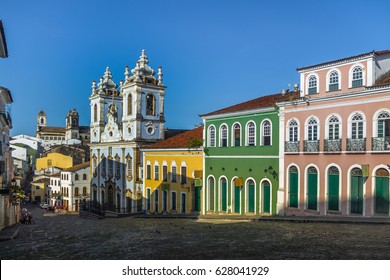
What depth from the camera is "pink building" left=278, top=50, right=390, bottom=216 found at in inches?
763

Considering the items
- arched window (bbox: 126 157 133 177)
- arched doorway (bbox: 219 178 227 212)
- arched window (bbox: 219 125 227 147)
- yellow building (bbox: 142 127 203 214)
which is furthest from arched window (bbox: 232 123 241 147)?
arched window (bbox: 126 157 133 177)

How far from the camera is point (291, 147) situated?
2320cm

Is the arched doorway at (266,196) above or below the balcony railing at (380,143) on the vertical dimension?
below

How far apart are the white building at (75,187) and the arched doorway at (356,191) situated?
45.4m

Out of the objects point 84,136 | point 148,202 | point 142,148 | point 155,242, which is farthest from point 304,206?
point 84,136

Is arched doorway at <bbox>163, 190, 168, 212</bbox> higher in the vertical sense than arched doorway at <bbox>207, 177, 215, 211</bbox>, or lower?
lower

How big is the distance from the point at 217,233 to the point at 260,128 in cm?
964

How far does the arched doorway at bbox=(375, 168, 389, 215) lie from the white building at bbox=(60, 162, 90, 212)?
46.6 meters

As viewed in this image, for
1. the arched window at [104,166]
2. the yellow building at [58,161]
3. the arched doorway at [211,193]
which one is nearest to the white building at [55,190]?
the yellow building at [58,161]

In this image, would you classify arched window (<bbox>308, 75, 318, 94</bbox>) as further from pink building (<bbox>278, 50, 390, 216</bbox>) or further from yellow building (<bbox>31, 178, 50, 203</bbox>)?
yellow building (<bbox>31, 178, 50, 203</bbox>)

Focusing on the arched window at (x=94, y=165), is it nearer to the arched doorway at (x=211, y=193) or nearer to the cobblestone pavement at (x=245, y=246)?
the arched doorway at (x=211, y=193)

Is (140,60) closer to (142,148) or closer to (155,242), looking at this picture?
(142,148)

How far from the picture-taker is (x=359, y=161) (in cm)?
2003

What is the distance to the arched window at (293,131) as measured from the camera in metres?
23.2
